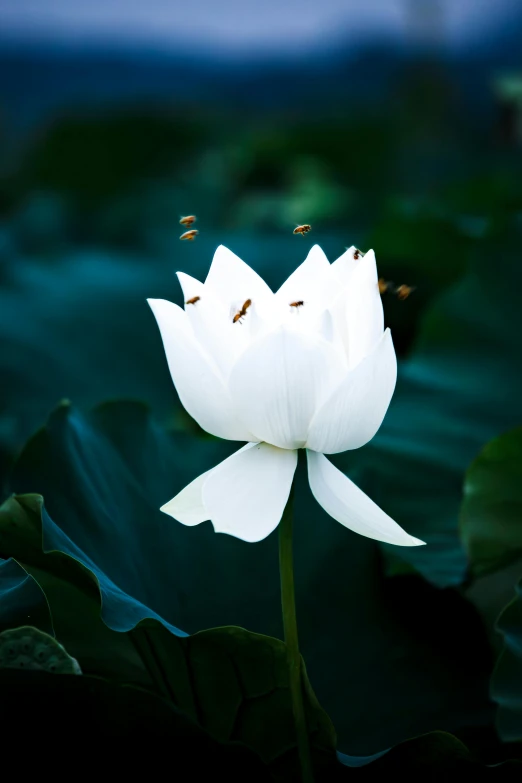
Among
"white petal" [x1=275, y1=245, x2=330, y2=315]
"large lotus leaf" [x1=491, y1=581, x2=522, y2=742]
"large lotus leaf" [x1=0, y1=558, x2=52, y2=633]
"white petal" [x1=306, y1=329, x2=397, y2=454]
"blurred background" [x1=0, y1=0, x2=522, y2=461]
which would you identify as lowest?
"large lotus leaf" [x1=491, y1=581, x2=522, y2=742]

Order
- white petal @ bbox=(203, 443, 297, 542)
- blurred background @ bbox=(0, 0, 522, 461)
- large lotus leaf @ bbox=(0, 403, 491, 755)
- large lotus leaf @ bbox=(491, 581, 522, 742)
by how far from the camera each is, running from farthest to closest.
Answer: blurred background @ bbox=(0, 0, 522, 461) → large lotus leaf @ bbox=(0, 403, 491, 755) → large lotus leaf @ bbox=(491, 581, 522, 742) → white petal @ bbox=(203, 443, 297, 542)

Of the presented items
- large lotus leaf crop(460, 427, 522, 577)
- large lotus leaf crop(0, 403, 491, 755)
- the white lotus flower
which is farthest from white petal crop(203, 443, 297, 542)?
large lotus leaf crop(460, 427, 522, 577)

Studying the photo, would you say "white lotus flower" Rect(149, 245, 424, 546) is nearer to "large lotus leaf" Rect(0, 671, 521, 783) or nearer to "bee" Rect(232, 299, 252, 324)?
"bee" Rect(232, 299, 252, 324)

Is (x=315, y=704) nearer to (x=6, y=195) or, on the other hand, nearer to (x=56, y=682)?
(x=56, y=682)

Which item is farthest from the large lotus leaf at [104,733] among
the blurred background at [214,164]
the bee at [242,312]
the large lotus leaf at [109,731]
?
the blurred background at [214,164]

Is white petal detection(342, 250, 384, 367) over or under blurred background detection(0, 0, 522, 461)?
under
